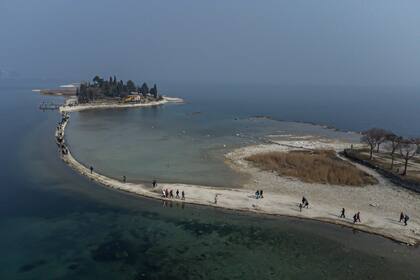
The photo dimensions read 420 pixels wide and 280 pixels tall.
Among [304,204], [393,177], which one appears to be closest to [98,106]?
[393,177]

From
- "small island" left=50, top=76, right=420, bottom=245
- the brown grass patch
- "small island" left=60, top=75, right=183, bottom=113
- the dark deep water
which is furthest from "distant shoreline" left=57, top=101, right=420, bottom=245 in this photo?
"small island" left=60, top=75, right=183, bottom=113

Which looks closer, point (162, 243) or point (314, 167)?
point (162, 243)

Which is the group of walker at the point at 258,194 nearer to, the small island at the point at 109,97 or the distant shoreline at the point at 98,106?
the distant shoreline at the point at 98,106

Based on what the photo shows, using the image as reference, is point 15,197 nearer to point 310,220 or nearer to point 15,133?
point 310,220

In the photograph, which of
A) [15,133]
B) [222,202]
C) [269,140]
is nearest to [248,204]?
[222,202]

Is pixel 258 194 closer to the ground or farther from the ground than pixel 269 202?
farther from the ground

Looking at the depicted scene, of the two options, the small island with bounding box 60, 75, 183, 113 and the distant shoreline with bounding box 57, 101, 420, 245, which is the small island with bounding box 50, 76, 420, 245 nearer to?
the distant shoreline with bounding box 57, 101, 420, 245

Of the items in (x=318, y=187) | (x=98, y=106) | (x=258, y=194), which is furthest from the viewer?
(x=98, y=106)

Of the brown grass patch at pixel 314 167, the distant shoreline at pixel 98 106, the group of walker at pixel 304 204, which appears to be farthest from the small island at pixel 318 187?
the distant shoreline at pixel 98 106

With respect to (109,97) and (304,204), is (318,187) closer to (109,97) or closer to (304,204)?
(304,204)
